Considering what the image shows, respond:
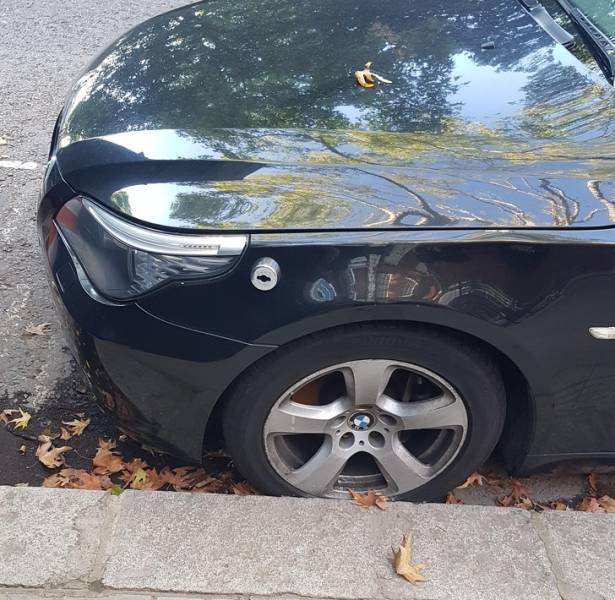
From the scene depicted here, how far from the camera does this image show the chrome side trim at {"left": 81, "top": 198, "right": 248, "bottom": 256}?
1.99m

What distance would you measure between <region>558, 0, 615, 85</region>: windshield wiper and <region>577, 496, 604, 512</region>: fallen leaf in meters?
1.54

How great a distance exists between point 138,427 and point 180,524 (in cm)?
34

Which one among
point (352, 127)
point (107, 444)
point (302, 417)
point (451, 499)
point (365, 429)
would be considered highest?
point (352, 127)

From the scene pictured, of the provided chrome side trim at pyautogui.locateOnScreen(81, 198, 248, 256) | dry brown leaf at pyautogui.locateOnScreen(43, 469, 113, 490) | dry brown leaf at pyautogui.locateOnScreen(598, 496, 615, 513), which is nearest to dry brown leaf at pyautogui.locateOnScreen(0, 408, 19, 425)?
dry brown leaf at pyautogui.locateOnScreen(43, 469, 113, 490)

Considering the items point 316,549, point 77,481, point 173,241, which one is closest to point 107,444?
point 77,481

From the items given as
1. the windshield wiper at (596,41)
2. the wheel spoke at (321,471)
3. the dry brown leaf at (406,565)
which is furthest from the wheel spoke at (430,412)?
the windshield wiper at (596,41)

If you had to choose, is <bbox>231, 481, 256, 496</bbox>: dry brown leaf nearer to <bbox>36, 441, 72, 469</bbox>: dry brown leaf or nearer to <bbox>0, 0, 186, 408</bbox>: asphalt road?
<bbox>36, 441, 72, 469</bbox>: dry brown leaf

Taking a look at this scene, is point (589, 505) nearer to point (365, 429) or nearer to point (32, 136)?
point (365, 429)

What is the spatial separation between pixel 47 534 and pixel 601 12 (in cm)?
283

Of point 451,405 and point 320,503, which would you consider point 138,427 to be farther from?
point 451,405

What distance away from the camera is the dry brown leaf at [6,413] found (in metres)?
2.91

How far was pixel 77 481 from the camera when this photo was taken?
8.75ft

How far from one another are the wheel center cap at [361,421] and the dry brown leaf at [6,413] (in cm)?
147

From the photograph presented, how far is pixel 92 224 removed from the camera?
7.14ft
